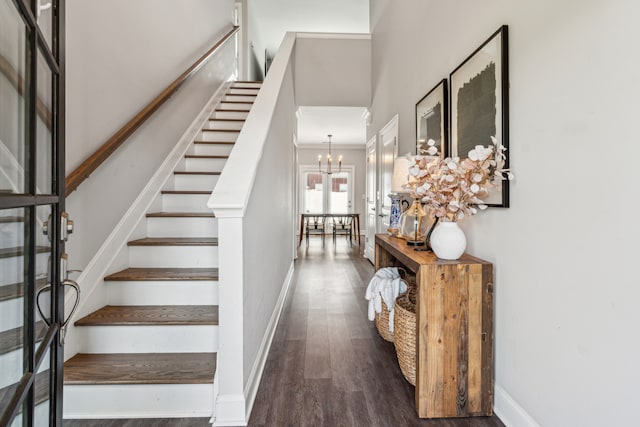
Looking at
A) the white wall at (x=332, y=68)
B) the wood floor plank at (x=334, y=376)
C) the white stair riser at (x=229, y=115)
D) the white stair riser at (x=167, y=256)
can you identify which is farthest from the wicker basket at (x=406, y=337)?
the white wall at (x=332, y=68)

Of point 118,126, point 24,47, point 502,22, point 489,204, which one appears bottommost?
point 489,204

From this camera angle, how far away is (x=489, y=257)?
5.44ft

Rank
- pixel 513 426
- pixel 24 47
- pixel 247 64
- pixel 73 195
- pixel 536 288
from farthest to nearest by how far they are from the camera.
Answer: pixel 247 64, pixel 73 195, pixel 513 426, pixel 536 288, pixel 24 47

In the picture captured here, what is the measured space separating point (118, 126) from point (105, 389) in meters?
1.56

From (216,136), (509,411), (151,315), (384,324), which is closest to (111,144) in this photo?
(151,315)

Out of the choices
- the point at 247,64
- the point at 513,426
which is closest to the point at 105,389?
the point at 513,426

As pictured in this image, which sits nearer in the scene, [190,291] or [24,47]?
[24,47]

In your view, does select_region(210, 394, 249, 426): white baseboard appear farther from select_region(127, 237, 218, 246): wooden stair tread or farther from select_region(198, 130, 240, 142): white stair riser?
select_region(198, 130, 240, 142): white stair riser

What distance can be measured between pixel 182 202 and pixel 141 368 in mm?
1430

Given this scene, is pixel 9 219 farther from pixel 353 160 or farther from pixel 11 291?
pixel 353 160

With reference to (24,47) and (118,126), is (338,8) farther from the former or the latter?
(24,47)

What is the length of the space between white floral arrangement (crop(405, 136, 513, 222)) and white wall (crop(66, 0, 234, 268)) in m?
1.84

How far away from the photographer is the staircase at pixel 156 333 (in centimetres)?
154

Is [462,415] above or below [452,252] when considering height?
below
